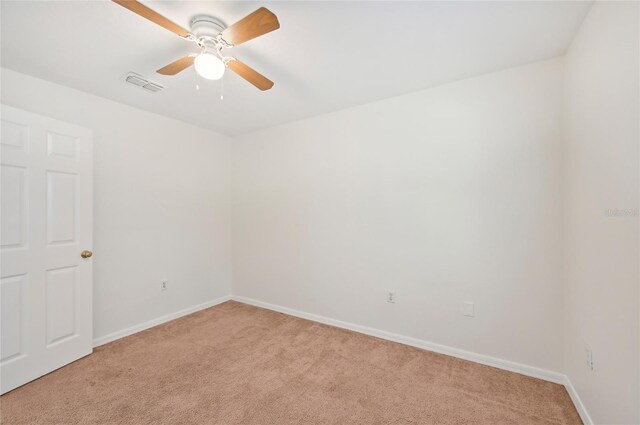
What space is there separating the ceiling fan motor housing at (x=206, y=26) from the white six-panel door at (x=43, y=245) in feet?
5.30

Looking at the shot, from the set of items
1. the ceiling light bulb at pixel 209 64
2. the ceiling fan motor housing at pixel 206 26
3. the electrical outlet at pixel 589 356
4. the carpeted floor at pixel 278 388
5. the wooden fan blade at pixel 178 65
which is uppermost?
the ceiling fan motor housing at pixel 206 26

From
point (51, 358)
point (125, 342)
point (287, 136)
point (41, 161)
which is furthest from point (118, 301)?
point (287, 136)

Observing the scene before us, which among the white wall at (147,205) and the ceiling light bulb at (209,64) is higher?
the ceiling light bulb at (209,64)

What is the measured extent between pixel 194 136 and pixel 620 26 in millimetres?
3881

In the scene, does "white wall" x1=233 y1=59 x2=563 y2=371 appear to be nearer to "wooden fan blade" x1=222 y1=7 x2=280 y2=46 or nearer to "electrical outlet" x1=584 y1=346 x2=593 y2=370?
"electrical outlet" x1=584 y1=346 x2=593 y2=370

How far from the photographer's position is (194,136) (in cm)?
355

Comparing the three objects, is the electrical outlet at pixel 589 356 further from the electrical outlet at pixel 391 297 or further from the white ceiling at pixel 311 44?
the white ceiling at pixel 311 44

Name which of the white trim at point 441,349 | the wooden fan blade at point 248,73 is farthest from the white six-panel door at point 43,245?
the white trim at point 441,349

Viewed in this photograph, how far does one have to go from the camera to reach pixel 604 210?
1.44 metres

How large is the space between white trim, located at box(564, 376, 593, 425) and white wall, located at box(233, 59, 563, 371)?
128 mm

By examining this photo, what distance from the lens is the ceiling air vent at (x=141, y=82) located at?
2283 mm

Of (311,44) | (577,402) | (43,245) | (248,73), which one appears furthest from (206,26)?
(577,402)

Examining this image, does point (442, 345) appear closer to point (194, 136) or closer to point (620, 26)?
point (620, 26)

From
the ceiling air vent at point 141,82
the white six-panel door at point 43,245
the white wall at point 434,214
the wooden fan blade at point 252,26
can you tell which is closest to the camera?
the wooden fan blade at point 252,26
